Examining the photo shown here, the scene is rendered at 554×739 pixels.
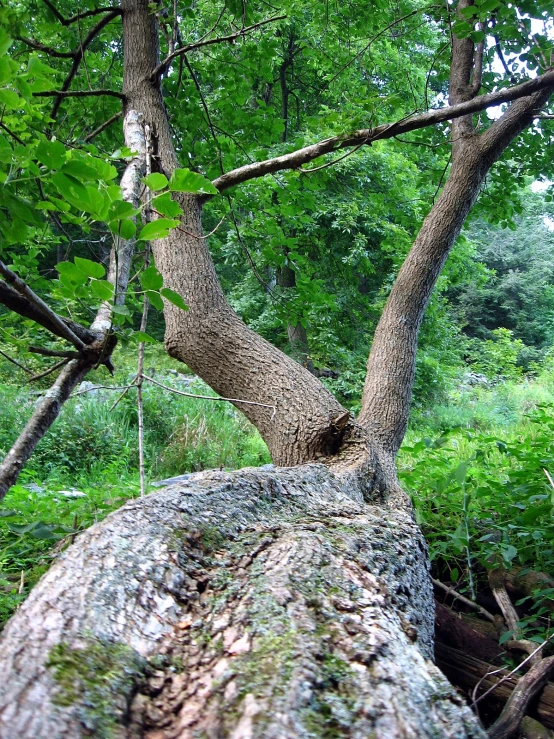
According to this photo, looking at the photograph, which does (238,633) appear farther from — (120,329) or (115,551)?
(120,329)

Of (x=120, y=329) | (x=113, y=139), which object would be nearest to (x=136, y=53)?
(x=113, y=139)

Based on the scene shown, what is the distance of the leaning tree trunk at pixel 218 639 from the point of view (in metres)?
0.65

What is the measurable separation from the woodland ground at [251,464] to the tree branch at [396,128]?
142 cm

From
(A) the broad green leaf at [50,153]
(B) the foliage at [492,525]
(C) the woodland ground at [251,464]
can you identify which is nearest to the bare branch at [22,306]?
(A) the broad green leaf at [50,153]

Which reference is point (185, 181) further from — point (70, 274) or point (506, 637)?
point (506, 637)

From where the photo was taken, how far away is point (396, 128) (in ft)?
7.38

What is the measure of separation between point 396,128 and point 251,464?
236 inches

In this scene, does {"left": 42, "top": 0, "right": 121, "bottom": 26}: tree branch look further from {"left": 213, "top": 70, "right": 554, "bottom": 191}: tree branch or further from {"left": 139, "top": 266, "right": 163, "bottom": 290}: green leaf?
{"left": 139, "top": 266, "right": 163, "bottom": 290}: green leaf

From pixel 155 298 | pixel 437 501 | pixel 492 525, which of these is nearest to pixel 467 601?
pixel 492 525

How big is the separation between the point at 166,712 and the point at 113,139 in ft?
12.2

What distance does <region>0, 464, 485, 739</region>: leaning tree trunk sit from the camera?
652mm

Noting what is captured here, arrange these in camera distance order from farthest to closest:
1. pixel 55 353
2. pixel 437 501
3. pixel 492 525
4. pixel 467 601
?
pixel 437 501 < pixel 492 525 < pixel 467 601 < pixel 55 353

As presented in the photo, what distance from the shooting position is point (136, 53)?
3172mm

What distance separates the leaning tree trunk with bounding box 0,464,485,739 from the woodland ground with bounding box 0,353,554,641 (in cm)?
64
